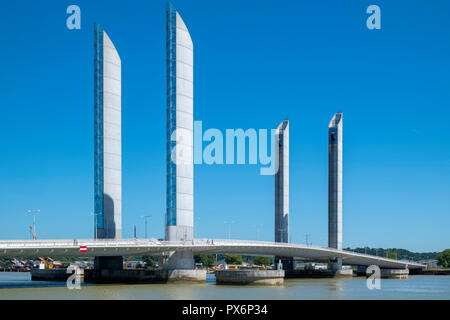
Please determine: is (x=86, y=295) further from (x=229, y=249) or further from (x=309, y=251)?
(x=309, y=251)

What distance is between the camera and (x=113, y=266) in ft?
317

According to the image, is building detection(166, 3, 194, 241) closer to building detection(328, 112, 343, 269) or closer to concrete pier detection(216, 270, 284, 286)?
concrete pier detection(216, 270, 284, 286)

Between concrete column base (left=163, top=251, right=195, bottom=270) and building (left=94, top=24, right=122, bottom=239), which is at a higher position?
building (left=94, top=24, right=122, bottom=239)

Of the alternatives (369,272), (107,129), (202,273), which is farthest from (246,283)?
(369,272)

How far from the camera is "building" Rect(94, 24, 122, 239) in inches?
3994

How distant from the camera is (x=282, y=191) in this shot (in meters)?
138

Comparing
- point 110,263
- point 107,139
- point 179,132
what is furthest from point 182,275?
point 107,139

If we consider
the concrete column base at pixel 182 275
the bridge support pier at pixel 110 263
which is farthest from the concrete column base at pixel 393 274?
the bridge support pier at pixel 110 263

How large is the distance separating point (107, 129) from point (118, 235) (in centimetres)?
1546

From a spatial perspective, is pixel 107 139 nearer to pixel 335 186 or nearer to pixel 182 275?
pixel 182 275

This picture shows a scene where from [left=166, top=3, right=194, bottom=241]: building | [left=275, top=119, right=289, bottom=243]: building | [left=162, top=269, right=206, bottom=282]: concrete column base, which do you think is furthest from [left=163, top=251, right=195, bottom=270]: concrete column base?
[left=275, top=119, right=289, bottom=243]: building

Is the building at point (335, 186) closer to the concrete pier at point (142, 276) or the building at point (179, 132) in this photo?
the building at point (179, 132)

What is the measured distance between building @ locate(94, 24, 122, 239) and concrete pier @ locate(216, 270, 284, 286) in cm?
2249

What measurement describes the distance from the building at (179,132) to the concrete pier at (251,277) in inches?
332
